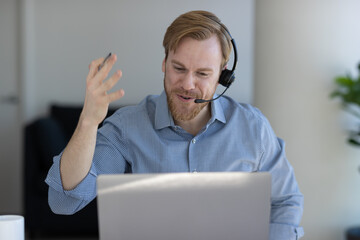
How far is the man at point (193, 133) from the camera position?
1604 mm

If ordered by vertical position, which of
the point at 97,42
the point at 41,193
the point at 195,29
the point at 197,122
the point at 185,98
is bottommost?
the point at 41,193

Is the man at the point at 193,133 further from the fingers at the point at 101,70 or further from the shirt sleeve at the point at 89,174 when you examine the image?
the fingers at the point at 101,70

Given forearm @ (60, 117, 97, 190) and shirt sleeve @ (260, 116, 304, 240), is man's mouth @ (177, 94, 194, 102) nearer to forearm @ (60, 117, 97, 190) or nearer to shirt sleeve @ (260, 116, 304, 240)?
shirt sleeve @ (260, 116, 304, 240)

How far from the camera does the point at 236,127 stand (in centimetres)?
172

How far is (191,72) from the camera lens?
1599 millimetres

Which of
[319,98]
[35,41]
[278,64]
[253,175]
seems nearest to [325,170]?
[319,98]

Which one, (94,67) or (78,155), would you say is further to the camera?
(78,155)

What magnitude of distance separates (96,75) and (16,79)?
12.6 feet

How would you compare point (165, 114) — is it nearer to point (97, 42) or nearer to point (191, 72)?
point (191, 72)

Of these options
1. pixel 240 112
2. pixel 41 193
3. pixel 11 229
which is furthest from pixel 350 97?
pixel 11 229

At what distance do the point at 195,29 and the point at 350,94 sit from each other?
2088mm

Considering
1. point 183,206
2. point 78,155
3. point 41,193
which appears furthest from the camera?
Answer: point 41,193

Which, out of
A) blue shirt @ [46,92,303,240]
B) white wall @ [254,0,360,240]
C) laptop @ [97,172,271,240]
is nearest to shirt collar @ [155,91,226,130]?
blue shirt @ [46,92,303,240]

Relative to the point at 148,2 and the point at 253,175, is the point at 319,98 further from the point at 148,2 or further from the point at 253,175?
the point at 148,2
